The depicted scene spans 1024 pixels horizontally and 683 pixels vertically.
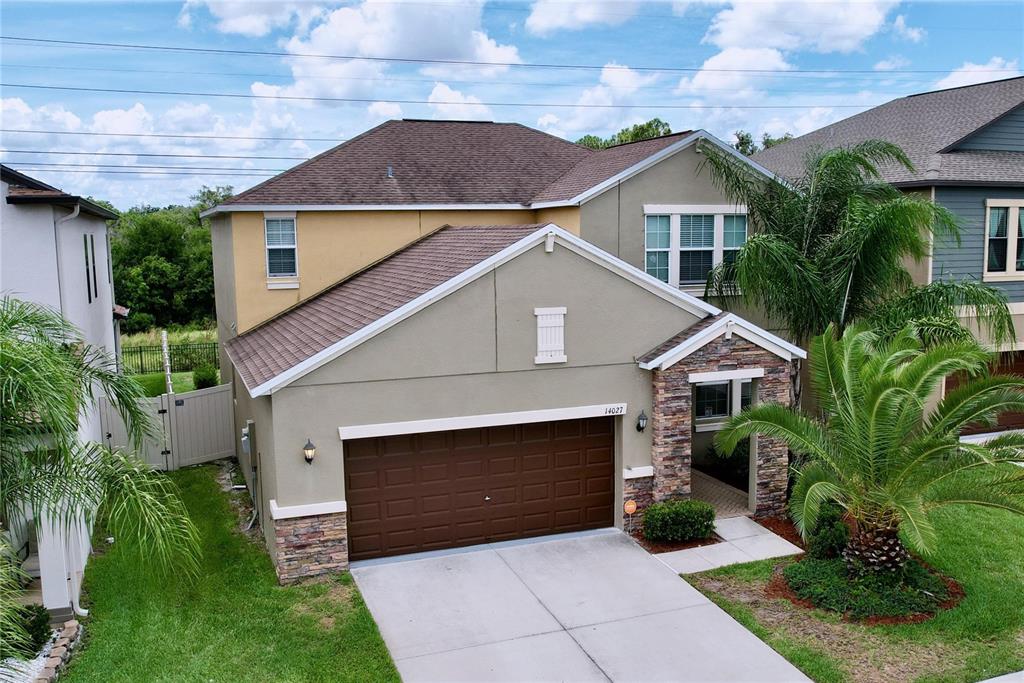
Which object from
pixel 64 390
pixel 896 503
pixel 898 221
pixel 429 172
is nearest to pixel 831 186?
pixel 898 221

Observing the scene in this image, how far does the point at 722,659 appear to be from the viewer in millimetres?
10633

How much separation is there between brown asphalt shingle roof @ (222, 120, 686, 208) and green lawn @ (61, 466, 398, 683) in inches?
315

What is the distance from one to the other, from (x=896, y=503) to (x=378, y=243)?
11753mm

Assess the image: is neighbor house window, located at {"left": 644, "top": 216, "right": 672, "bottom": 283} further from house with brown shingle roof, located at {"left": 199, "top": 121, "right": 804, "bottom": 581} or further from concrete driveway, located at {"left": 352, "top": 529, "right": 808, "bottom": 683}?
concrete driveway, located at {"left": 352, "top": 529, "right": 808, "bottom": 683}

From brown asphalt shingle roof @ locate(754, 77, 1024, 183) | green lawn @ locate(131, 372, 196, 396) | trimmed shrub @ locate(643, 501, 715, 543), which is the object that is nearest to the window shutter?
trimmed shrub @ locate(643, 501, 715, 543)

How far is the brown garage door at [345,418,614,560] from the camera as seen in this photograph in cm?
1375

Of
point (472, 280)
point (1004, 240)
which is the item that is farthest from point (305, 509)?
point (1004, 240)

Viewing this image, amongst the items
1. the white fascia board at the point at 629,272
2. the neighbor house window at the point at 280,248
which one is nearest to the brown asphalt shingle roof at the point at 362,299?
the white fascia board at the point at 629,272

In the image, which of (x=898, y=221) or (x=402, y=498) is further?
(x=898, y=221)

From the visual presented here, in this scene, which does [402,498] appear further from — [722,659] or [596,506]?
[722,659]

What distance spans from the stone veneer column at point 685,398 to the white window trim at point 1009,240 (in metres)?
7.92

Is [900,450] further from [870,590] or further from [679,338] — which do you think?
[679,338]

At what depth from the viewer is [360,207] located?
1861 cm

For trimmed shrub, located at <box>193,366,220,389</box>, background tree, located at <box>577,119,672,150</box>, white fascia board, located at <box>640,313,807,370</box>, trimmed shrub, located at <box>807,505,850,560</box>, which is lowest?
trimmed shrub, located at <box>807,505,850,560</box>
